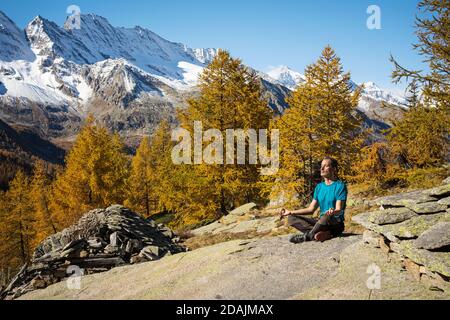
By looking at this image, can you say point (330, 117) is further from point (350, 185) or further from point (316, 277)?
point (316, 277)

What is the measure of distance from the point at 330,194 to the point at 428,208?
6.50 feet

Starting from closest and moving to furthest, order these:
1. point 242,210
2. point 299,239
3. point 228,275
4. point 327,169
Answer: point 228,275, point 327,169, point 299,239, point 242,210

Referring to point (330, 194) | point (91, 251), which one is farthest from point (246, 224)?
point (330, 194)

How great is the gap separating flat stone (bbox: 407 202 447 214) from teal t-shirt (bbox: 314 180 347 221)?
1451 mm

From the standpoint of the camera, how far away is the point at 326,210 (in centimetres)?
811

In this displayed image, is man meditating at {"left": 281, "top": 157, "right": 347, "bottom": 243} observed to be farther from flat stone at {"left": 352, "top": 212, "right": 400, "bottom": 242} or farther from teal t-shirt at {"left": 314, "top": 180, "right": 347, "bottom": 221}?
flat stone at {"left": 352, "top": 212, "right": 400, "bottom": 242}

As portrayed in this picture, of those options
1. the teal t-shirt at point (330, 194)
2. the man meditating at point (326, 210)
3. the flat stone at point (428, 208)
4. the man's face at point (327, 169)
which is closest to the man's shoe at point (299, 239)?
the man meditating at point (326, 210)

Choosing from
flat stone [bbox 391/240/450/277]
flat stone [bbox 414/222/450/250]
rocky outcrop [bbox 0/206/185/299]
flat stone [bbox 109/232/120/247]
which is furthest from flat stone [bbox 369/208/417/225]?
flat stone [bbox 109/232/120/247]

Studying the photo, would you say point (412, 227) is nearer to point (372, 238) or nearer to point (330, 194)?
point (372, 238)

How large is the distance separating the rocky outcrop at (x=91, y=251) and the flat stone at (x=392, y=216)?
7812 mm

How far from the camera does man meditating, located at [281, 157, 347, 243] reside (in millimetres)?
7828
